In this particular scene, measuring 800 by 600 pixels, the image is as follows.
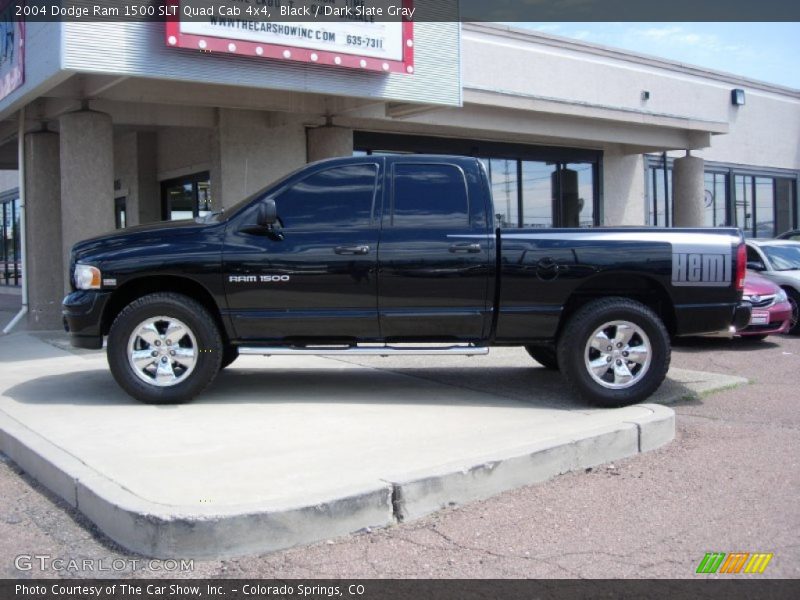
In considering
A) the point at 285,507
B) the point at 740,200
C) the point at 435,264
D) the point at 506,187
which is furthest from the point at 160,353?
the point at 740,200

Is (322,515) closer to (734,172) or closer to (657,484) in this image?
(657,484)

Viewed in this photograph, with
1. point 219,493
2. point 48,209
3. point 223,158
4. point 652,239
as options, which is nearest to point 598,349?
point 652,239

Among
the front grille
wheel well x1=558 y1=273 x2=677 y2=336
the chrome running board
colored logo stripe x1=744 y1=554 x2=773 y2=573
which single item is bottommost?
colored logo stripe x1=744 y1=554 x2=773 y2=573

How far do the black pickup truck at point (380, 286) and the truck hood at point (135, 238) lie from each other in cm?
1

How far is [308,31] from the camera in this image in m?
10.9

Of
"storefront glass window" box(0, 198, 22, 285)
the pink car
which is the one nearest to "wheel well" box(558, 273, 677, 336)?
the pink car

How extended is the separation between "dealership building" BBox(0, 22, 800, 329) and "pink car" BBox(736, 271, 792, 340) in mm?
5223

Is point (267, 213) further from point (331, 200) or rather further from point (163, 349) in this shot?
point (163, 349)

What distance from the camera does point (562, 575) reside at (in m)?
3.93

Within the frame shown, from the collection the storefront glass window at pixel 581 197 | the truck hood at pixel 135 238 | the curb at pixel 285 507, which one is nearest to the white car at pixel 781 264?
the storefront glass window at pixel 581 197

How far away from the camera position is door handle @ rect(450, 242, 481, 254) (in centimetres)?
667

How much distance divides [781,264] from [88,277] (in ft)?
36.1

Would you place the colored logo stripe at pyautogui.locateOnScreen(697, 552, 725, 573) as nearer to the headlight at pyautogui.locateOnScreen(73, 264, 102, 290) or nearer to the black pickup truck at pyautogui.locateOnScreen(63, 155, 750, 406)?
the black pickup truck at pyautogui.locateOnScreen(63, 155, 750, 406)

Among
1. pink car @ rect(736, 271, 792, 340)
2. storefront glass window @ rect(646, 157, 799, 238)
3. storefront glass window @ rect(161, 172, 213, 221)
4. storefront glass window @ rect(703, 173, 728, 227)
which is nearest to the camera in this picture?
pink car @ rect(736, 271, 792, 340)
